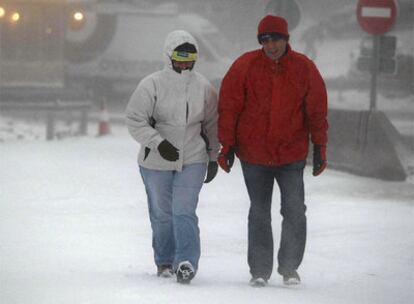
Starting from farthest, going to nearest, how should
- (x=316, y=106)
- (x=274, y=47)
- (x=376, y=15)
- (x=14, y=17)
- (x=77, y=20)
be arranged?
(x=77, y=20), (x=14, y=17), (x=376, y=15), (x=316, y=106), (x=274, y=47)

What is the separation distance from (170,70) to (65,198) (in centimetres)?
529

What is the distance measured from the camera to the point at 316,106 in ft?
27.0

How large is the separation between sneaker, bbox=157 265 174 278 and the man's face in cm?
156

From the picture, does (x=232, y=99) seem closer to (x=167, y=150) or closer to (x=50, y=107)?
(x=167, y=150)

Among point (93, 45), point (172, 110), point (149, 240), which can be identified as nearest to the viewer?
point (172, 110)

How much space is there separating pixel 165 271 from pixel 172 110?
106 centimetres

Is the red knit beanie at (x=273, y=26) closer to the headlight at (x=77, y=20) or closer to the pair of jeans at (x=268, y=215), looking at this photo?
the pair of jeans at (x=268, y=215)

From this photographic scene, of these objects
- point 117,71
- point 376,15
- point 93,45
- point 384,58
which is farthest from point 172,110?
point 93,45

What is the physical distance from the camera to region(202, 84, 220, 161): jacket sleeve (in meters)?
8.45

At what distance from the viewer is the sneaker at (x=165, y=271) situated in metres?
8.61

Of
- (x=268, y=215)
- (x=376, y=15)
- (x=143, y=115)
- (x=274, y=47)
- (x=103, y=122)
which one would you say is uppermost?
(x=274, y=47)

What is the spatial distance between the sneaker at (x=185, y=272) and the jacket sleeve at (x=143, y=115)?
75 centimetres

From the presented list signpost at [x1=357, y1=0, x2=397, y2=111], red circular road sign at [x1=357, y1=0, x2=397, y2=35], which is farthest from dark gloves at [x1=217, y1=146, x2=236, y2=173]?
red circular road sign at [x1=357, y1=0, x2=397, y2=35]

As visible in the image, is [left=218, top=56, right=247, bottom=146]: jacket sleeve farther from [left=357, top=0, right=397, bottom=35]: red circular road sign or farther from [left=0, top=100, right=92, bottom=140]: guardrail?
[left=0, top=100, right=92, bottom=140]: guardrail
